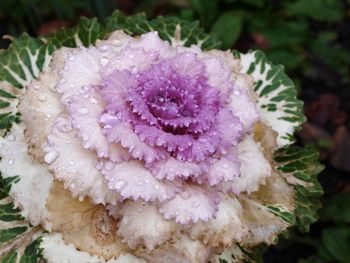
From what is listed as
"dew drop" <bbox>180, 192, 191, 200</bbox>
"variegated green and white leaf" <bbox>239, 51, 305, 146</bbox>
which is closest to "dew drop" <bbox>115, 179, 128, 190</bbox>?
"dew drop" <bbox>180, 192, 191, 200</bbox>

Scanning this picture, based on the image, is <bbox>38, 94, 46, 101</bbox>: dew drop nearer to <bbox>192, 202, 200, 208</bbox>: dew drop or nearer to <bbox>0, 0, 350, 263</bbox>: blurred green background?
<bbox>192, 202, 200, 208</bbox>: dew drop

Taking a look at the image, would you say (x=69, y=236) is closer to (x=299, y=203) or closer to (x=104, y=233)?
(x=104, y=233)

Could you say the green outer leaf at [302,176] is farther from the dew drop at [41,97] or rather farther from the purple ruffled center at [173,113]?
the dew drop at [41,97]

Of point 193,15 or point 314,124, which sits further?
point 314,124

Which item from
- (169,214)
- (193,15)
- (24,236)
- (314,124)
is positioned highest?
(169,214)

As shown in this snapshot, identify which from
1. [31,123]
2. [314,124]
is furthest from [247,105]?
[314,124]

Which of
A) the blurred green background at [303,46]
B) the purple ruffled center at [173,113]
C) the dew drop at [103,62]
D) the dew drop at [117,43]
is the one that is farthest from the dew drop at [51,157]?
the blurred green background at [303,46]
